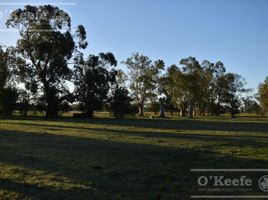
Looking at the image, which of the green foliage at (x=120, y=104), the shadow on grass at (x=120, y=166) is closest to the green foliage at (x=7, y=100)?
the green foliage at (x=120, y=104)

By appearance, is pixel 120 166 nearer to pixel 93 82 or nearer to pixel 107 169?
pixel 107 169

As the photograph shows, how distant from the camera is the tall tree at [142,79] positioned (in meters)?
89.1

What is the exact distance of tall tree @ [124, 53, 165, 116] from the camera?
89.1 metres

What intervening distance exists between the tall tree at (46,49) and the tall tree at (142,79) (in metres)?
29.0

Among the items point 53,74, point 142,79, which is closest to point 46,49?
point 53,74

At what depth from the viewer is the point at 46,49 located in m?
59.2

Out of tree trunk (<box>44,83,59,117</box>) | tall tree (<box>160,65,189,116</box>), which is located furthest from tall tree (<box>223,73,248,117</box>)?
tree trunk (<box>44,83,59,117</box>)

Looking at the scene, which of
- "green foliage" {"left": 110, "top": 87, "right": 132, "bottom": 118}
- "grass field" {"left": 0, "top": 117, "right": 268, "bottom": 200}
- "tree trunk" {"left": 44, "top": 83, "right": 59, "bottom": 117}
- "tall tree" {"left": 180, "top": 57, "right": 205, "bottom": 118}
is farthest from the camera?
"tall tree" {"left": 180, "top": 57, "right": 205, "bottom": 118}

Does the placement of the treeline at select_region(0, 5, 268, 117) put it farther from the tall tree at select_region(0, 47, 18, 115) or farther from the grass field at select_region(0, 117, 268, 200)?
the grass field at select_region(0, 117, 268, 200)

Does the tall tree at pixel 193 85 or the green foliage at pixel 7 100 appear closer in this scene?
the green foliage at pixel 7 100

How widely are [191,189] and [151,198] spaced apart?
48.1 inches

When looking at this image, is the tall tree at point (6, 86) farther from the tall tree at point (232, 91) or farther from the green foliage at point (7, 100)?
the tall tree at point (232, 91)

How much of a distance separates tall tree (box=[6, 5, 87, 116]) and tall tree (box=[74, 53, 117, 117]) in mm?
3305

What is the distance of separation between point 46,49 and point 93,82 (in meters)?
10.9
